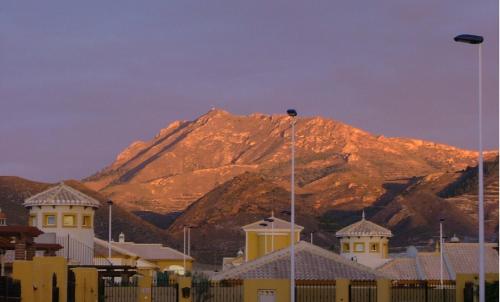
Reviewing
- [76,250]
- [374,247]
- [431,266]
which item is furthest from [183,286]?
[374,247]

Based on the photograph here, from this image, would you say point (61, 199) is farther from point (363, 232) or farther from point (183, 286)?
point (363, 232)

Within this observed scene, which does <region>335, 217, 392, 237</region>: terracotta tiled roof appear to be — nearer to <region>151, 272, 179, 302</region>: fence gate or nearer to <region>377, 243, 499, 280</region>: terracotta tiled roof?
<region>377, 243, 499, 280</region>: terracotta tiled roof

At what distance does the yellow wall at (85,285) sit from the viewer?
48438 millimetres

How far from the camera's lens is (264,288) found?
51.6 metres

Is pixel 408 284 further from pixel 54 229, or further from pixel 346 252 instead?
pixel 346 252

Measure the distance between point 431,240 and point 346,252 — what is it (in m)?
67.4

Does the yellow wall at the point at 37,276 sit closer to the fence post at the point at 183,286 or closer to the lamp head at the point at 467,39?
the fence post at the point at 183,286

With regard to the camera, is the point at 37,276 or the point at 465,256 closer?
the point at 37,276

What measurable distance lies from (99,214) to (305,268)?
109 metres

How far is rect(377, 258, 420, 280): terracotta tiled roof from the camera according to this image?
8869 cm

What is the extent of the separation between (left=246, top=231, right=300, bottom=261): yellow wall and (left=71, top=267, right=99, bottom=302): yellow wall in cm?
5222

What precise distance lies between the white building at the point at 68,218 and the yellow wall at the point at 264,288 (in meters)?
23.9

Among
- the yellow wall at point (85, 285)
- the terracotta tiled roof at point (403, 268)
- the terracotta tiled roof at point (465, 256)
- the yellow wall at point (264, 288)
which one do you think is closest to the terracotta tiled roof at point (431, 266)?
the terracotta tiled roof at point (403, 268)

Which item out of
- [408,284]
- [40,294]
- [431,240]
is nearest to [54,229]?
[408,284]
